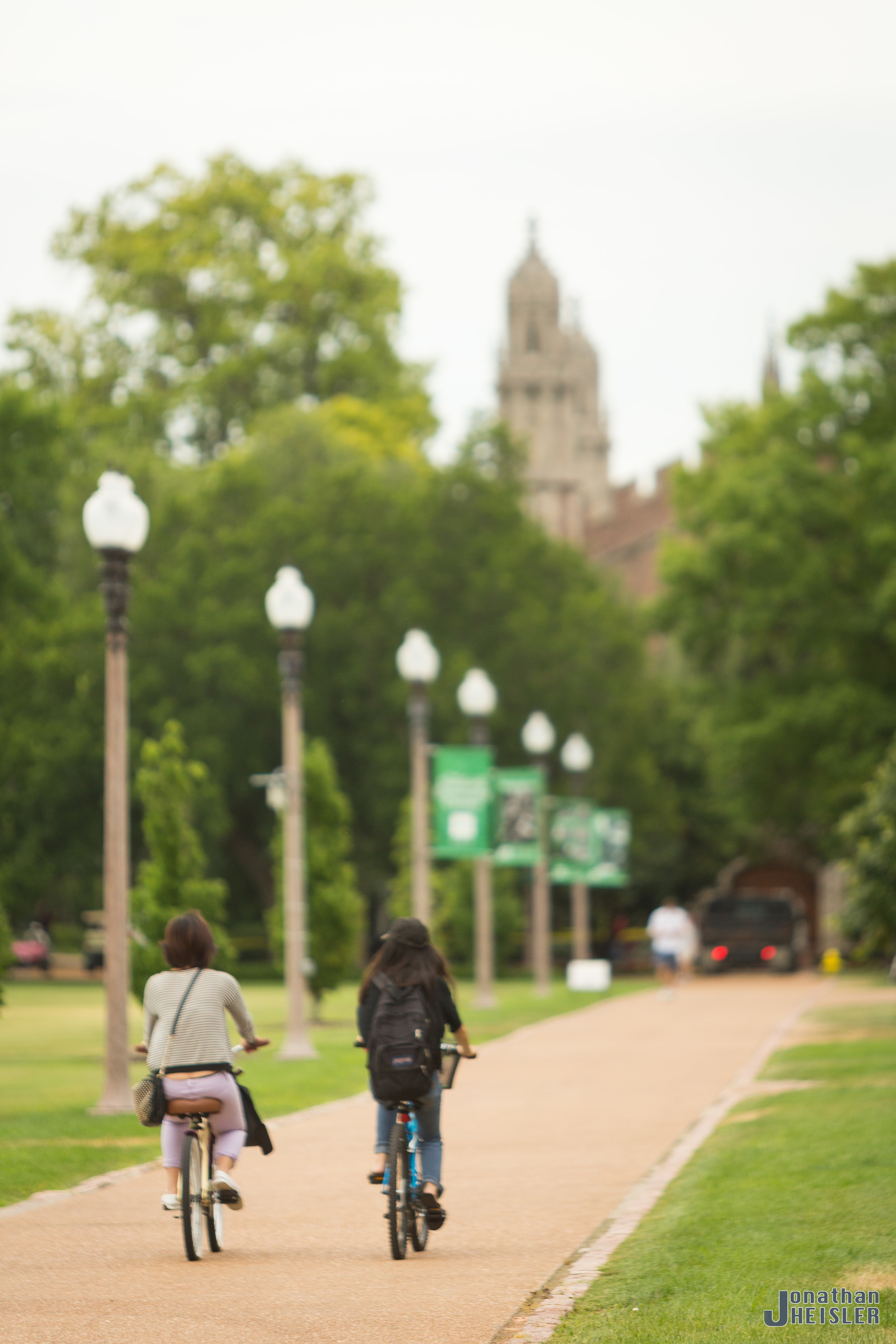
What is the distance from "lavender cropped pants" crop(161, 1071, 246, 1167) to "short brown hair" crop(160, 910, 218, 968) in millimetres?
520

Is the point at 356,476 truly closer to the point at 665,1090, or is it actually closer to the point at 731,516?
the point at 731,516

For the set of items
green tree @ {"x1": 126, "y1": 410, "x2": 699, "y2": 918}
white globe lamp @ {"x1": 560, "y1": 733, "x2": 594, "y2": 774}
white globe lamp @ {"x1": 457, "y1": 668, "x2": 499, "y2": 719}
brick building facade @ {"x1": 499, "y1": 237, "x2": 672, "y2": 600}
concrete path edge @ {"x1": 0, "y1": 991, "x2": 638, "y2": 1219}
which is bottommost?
concrete path edge @ {"x1": 0, "y1": 991, "x2": 638, "y2": 1219}

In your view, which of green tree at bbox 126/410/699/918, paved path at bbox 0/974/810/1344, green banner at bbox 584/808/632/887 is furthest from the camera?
green tree at bbox 126/410/699/918

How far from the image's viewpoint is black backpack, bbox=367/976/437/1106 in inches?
356

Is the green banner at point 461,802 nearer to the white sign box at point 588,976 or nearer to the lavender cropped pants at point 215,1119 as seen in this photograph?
the white sign box at point 588,976

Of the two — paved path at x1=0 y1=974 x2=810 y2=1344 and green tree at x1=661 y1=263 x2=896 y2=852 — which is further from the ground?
green tree at x1=661 y1=263 x2=896 y2=852

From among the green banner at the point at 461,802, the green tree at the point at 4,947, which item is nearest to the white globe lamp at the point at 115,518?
the green tree at the point at 4,947

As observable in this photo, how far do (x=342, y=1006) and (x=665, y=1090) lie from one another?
54.9 feet

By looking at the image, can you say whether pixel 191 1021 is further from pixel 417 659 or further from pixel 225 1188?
pixel 417 659

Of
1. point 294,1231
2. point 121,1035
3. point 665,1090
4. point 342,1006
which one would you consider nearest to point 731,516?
point 342,1006

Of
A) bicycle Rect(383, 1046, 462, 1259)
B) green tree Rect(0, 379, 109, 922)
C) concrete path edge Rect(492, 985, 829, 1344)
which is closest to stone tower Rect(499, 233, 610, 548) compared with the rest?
green tree Rect(0, 379, 109, 922)

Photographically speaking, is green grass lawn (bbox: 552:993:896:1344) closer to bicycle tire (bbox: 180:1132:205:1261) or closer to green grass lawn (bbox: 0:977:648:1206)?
bicycle tire (bbox: 180:1132:205:1261)

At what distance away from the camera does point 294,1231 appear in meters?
9.70

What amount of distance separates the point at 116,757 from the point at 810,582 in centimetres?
3068
